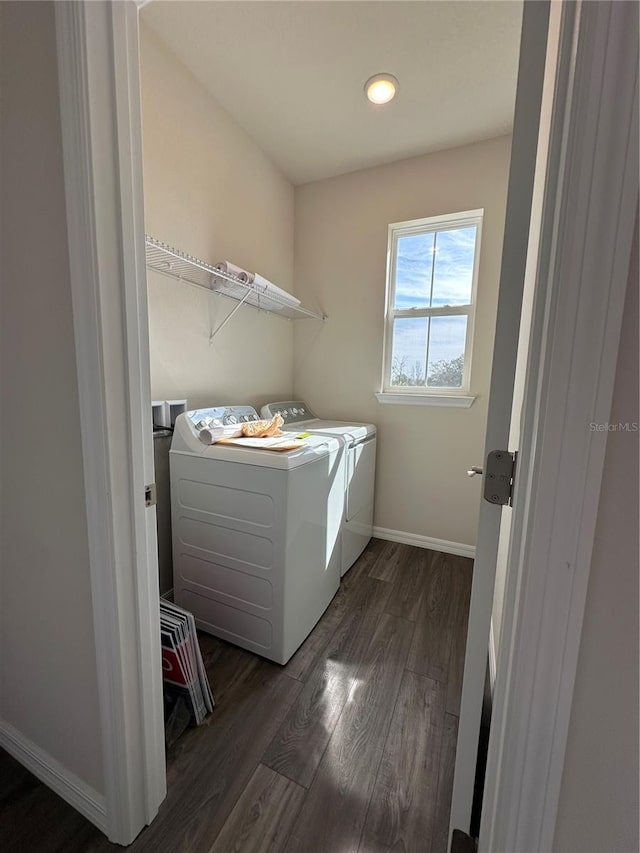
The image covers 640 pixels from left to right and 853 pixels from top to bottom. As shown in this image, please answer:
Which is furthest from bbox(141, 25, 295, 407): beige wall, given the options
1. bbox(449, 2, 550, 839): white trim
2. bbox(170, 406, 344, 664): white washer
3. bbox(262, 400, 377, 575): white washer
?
bbox(449, 2, 550, 839): white trim

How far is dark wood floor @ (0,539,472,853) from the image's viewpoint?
0.90 m

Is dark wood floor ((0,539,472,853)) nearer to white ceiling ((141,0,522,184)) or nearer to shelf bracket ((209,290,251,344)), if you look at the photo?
shelf bracket ((209,290,251,344))

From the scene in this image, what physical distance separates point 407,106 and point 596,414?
7.19ft

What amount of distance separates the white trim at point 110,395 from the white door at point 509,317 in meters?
0.77

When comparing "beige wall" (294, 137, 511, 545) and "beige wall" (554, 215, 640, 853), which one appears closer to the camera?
"beige wall" (554, 215, 640, 853)

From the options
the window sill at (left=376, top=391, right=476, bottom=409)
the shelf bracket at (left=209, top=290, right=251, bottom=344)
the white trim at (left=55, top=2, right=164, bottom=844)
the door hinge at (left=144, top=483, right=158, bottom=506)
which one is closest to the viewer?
the white trim at (left=55, top=2, right=164, bottom=844)

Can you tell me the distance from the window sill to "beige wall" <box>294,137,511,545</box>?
0.04m

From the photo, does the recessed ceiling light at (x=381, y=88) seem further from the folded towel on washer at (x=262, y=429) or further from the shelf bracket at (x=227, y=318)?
the folded towel on washer at (x=262, y=429)

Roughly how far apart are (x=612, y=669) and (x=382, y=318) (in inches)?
88.9

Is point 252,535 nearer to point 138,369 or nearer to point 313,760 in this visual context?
point 313,760

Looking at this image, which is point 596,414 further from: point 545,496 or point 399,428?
point 399,428

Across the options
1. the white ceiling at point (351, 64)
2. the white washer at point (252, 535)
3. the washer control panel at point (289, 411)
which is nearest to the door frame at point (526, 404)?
the white washer at point (252, 535)

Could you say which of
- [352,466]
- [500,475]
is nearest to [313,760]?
[500,475]

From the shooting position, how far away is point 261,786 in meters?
1.01
